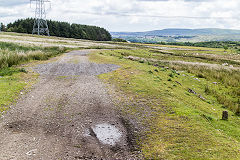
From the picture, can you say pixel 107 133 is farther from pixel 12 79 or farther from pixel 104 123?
pixel 12 79

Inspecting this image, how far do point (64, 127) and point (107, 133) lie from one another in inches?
75.0

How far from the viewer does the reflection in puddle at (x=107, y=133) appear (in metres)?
Result: 7.42

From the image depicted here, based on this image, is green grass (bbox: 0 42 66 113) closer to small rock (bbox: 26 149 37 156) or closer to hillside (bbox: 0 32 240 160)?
hillside (bbox: 0 32 240 160)

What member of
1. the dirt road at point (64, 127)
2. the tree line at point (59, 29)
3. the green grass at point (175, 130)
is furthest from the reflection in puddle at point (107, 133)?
the tree line at point (59, 29)

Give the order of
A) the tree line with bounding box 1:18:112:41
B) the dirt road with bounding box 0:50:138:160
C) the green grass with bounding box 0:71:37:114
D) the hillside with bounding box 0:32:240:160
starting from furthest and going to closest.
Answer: the tree line with bounding box 1:18:112:41 → the green grass with bounding box 0:71:37:114 → the hillside with bounding box 0:32:240:160 → the dirt road with bounding box 0:50:138:160

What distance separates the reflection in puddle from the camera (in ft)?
24.3

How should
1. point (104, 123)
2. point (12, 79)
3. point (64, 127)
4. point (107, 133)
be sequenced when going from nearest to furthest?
point (107, 133) < point (64, 127) < point (104, 123) < point (12, 79)

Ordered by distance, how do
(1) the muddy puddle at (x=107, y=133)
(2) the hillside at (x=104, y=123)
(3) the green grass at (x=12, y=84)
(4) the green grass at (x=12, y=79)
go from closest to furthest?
(2) the hillside at (x=104, y=123) → (1) the muddy puddle at (x=107, y=133) → (3) the green grass at (x=12, y=84) → (4) the green grass at (x=12, y=79)

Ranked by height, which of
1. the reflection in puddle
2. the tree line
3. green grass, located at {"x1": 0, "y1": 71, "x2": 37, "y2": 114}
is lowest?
the reflection in puddle

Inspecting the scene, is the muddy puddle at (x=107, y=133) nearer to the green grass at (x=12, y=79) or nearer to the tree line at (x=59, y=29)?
the green grass at (x=12, y=79)

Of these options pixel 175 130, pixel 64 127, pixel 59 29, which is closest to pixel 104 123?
pixel 64 127

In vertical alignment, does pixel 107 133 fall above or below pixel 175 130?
below

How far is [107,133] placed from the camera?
26.0ft

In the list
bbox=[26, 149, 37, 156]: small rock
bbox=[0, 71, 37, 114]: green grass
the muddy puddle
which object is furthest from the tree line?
bbox=[26, 149, 37, 156]: small rock
